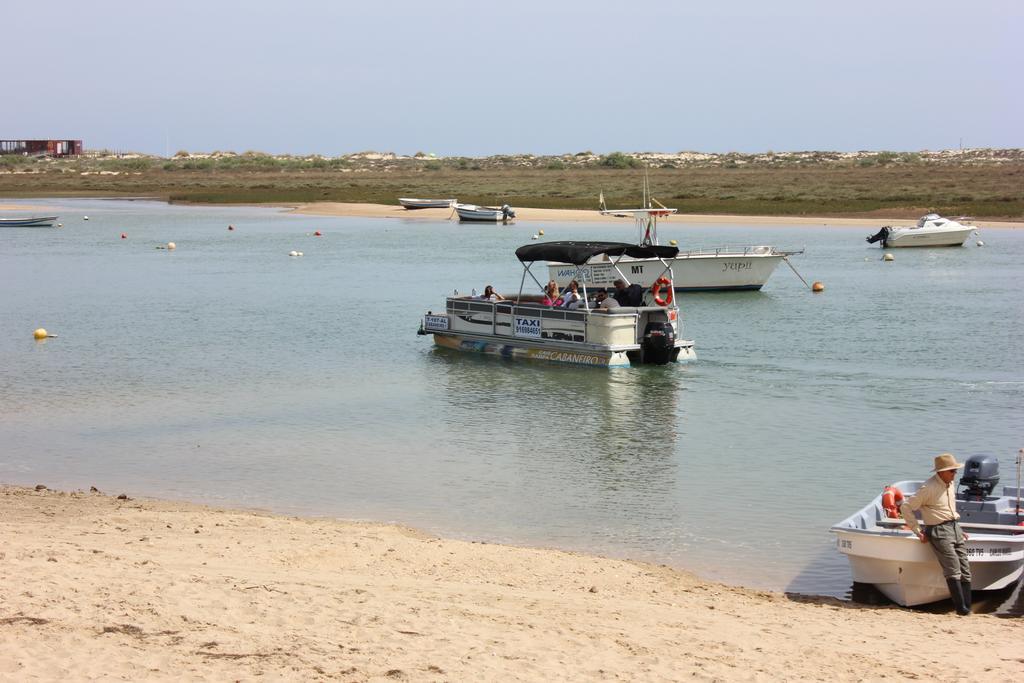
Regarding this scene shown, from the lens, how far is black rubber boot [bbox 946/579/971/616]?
1014cm

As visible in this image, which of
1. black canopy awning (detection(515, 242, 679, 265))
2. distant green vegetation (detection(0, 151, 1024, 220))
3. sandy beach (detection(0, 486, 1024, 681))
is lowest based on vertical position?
sandy beach (detection(0, 486, 1024, 681))

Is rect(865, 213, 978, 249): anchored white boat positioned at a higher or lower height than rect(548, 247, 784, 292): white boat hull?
higher

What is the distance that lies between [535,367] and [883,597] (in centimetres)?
1401

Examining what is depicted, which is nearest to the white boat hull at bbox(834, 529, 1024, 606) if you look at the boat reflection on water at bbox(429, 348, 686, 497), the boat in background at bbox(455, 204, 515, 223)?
the boat reflection on water at bbox(429, 348, 686, 497)

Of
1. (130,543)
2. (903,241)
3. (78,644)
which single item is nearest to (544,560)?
(130,543)

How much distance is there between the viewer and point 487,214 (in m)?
74.0

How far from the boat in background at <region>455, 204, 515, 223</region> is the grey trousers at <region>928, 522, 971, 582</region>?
2500 inches

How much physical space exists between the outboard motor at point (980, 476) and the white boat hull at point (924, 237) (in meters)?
44.1

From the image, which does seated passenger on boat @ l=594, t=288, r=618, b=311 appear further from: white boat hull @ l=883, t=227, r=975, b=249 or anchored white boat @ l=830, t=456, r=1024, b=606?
white boat hull @ l=883, t=227, r=975, b=249

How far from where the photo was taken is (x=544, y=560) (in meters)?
11.3

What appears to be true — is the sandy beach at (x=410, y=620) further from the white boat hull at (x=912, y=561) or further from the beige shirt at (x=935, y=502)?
the beige shirt at (x=935, y=502)

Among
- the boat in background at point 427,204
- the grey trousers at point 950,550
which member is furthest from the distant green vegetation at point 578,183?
the grey trousers at point 950,550

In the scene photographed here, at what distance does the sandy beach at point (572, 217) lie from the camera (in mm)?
67562

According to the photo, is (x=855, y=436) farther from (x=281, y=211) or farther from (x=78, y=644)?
(x=281, y=211)
